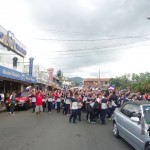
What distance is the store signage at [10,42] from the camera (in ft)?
78.2

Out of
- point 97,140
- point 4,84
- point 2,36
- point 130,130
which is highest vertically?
point 2,36

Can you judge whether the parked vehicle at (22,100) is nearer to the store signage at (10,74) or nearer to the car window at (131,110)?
the store signage at (10,74)

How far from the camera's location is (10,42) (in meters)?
26.5

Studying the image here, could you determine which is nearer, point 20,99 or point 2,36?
point 20,99

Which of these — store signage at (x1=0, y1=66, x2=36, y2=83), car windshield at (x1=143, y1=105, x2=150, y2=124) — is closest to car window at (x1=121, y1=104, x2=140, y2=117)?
car windshield at (x1=143, y1=105, x2=150, y2=124)

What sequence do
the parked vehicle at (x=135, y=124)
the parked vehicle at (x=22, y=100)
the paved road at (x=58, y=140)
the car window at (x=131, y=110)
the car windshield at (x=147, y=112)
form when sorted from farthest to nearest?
1. the parked vehicle at (x=22, y=100)
2. the paved road at (x=58, y=140)
3. the car window at (x=131, y=110)
4. the car windshield at (x=147, y=112)
5. the parked vehicle at (x=135, y=124)

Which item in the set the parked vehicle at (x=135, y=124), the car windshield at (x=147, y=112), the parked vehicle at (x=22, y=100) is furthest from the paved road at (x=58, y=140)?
the parked vehicle at (x=22, y=100)

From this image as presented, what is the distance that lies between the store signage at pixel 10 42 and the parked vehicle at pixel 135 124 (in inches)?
676

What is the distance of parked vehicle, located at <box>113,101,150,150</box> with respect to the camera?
6613mm

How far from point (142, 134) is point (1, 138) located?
511cm

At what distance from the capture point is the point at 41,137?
9383 millimetres

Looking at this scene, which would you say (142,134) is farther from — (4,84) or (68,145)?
(4,84)

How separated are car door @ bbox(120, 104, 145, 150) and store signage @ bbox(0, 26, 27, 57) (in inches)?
703

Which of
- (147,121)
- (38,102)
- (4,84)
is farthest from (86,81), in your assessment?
(147,121)
